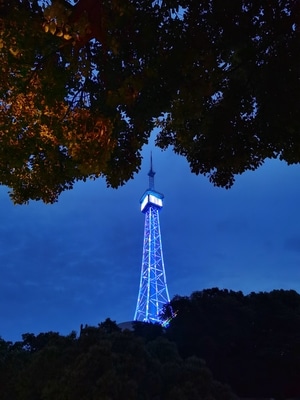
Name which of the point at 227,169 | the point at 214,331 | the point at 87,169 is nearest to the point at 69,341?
the point at 214,331

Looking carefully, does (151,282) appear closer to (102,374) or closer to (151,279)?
(151,279)

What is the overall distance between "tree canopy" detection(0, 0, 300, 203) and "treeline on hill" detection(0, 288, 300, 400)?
31.9ft

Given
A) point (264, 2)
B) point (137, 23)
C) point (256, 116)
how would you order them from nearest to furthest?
point (137, 23) → point (264, 2) → point (256, 116)

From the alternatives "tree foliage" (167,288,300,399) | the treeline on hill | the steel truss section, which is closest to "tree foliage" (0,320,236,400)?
the treeline on hill

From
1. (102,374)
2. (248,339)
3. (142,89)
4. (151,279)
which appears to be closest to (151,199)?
(151,279)

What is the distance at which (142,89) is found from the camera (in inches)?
201

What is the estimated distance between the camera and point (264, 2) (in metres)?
5.41

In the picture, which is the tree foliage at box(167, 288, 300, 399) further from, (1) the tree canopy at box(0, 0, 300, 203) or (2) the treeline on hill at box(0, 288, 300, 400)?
(1) the tree canopy at box(0, 0, 300, 203)

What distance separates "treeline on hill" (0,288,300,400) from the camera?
14.7 metres

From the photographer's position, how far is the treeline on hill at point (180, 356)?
579 inches

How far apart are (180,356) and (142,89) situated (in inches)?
784

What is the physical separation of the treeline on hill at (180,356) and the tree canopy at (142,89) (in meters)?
9.72

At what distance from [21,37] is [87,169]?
3.95 feet

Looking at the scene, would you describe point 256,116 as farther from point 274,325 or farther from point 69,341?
point 274,325
